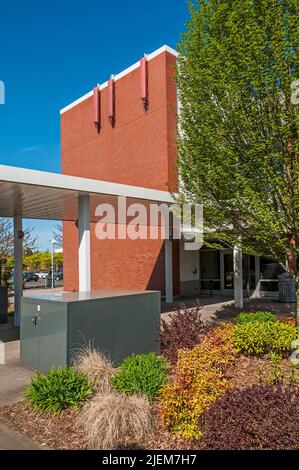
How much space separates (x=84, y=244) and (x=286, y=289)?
10023mm

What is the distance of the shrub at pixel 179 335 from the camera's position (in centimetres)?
695

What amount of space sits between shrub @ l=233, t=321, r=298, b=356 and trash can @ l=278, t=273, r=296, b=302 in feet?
33.3

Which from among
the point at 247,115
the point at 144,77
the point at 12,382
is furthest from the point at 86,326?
the point at 144,77

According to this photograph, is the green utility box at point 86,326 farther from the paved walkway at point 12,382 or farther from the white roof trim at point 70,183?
the white roof trim at point 70,183

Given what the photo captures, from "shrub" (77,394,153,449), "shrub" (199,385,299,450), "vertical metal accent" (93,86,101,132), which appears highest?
"vertical metal accent" (93,86,101,132)

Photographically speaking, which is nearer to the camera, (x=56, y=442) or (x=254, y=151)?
(x=56, y=442)

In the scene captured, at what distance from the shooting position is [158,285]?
19953 mm

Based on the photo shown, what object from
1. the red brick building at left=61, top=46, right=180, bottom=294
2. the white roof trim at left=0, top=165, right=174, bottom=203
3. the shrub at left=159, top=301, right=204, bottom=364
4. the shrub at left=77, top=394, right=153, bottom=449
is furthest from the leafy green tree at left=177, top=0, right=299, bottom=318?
the red brick building at left=61, top=46, right=180, bottom=294

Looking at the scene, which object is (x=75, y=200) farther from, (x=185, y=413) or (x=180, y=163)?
(x=185, y=413)

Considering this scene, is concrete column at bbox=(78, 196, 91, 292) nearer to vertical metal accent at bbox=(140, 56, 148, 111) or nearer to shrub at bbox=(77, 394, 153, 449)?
shrub at bbox=(77, 394, 153, 449)

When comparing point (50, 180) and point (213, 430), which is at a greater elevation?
point (50, 180)

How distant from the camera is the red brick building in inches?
769

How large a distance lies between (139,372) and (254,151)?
15.7 feet
